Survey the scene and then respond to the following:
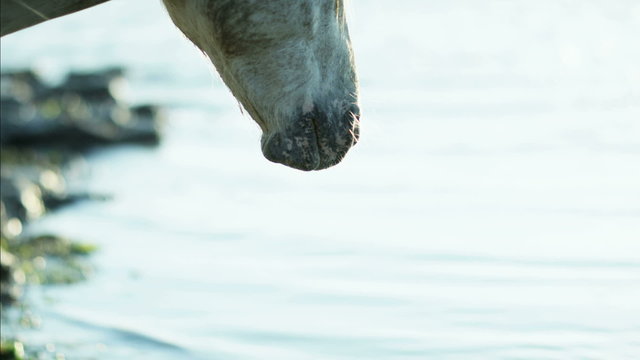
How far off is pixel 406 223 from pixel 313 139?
334cm

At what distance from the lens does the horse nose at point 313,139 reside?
375 centimetres

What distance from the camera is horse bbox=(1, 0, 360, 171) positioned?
12.2 ft

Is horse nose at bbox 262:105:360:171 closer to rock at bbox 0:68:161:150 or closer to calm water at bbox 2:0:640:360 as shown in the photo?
calm water at bbox 2:0:640:360

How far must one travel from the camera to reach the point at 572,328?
5.29 meters

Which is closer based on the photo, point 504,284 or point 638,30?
point 504,284

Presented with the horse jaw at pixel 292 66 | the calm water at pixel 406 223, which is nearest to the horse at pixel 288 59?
the horse jaw at pixel 292 66

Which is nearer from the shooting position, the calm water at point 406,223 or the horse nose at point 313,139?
the horse nose at point 313,139

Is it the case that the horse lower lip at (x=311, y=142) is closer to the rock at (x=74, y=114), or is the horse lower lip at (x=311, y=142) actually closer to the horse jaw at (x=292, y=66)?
the horse jaw at (x=292, y=66)

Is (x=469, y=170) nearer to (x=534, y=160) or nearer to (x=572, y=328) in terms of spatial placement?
(x=534, y=160)

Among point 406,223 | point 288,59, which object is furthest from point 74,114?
point 288,59

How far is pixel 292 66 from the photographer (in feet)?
12.5

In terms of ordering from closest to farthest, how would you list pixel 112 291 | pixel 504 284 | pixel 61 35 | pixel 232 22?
1. pixel 232 22
2. pixel 504 284
3. pixel 112 291
4. pixel 61 35

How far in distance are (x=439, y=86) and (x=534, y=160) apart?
2.67 meters

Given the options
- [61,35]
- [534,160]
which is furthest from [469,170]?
[61,35]
